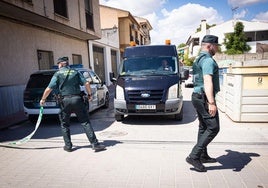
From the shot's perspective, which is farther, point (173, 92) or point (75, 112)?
point (173, 92)

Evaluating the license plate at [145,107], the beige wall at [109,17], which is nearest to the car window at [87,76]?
the license plate at [145,107]

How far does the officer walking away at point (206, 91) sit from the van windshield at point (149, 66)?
11.3ft

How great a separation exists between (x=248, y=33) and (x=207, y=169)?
4664 centimetres

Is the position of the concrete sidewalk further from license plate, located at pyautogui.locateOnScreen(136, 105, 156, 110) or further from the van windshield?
the van windshield

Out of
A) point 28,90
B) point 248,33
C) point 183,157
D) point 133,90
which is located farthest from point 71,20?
point 248,33

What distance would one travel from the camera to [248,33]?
43250mm

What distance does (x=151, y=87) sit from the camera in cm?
620

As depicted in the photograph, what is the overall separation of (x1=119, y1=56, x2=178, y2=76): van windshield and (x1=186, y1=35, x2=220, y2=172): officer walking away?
3.45 meters

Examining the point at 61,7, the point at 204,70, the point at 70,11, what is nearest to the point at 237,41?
the point at 70,11

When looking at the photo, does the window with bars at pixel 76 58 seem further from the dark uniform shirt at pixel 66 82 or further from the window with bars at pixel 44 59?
the dark uniform shirt at pixel 66 82

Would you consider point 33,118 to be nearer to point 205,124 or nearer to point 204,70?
point 205,124

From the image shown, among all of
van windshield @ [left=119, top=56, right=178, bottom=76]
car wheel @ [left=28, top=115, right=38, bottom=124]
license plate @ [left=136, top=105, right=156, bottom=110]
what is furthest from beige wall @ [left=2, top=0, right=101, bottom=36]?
license plate @ [left=136, top=105, right=156, bottom=110]

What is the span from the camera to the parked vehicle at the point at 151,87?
20.4 ft

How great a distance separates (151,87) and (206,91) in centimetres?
297
